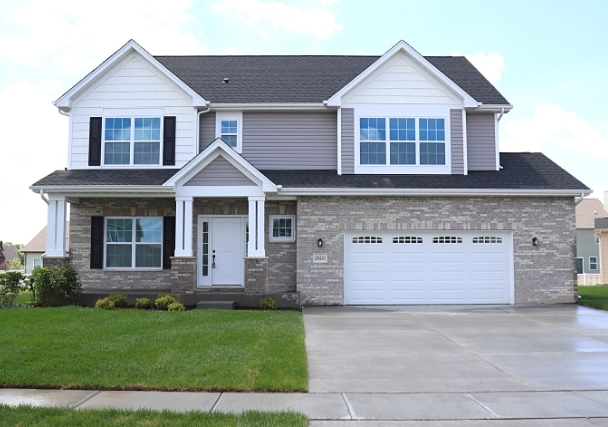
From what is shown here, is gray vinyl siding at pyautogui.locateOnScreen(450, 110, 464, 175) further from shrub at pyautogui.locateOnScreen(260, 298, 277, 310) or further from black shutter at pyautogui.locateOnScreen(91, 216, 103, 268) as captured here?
black shutter at pyautogui.locateOnScreen(91, 216, 103, 268)

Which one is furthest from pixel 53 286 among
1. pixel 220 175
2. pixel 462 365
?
pixel 462 365

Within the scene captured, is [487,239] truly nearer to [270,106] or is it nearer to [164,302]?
[270,106]

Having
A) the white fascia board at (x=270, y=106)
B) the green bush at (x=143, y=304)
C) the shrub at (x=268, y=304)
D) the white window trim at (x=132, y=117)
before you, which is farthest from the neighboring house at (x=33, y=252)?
the shrub at (x=268, y=304)

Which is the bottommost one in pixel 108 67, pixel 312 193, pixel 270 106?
pixel 312 193

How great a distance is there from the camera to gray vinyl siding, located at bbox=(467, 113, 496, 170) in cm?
1817

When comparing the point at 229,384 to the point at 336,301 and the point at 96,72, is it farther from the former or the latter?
the point at 96,72

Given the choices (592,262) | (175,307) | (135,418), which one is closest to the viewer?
(135,418)

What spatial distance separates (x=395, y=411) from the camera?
6309 mm

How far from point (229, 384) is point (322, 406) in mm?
1330

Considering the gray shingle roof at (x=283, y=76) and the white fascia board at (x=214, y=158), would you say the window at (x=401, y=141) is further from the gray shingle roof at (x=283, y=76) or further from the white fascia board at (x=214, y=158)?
the white fascia board at (x=214, y=158)

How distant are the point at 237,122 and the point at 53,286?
23.8 feet

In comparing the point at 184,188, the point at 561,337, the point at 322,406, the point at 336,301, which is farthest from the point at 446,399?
the point at 184,188

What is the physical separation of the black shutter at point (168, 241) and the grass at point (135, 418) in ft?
36.8

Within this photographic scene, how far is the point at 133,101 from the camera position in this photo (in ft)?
57.9
